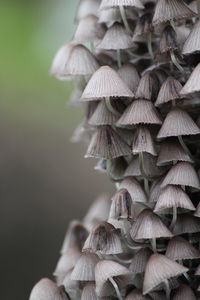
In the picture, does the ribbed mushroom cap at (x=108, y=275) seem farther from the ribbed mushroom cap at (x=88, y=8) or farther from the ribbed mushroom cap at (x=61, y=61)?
the ribbed mushroom cap at (x=88, y=8)

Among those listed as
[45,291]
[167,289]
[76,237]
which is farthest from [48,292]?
[167,289]

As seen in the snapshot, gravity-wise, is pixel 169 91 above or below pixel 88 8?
below

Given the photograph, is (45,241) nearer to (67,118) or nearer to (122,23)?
(67,118)

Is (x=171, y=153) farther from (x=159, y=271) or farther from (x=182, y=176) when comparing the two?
(x=159, y=271)

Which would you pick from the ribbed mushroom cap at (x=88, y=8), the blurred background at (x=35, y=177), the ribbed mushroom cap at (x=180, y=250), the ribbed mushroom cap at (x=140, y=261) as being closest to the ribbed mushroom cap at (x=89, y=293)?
the ribbed mushroom cap at (x=140, y=261)

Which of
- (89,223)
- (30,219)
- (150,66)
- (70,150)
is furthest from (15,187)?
(150,66)

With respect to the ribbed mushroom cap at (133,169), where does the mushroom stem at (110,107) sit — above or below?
above
